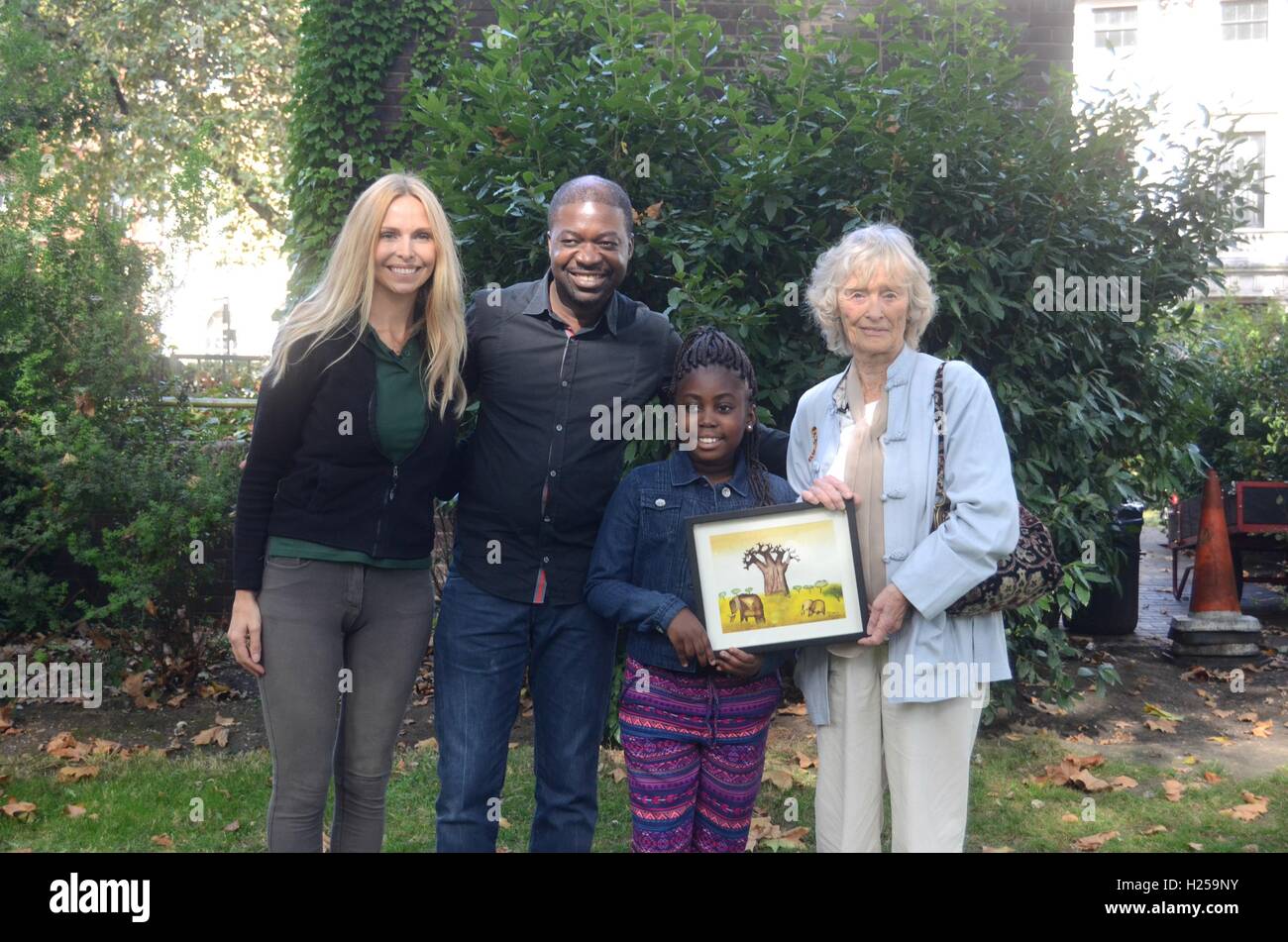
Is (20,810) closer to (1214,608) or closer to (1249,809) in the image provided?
(1249,809)

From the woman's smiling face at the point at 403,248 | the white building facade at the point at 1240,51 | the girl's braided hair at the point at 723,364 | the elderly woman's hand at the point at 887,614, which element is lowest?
the elderly woman's hand at the point at 887,614

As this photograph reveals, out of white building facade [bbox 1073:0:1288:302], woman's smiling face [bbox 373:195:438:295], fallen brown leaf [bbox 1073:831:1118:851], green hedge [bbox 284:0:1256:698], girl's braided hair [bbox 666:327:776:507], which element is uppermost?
white building facade [bbox 1073:0:1288:302]

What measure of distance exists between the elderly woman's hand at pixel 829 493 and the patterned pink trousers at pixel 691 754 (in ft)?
1.92

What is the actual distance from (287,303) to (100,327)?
124 cm

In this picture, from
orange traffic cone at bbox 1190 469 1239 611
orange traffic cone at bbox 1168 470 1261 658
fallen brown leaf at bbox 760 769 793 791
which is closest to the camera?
fallen brown leaf at bbox 760 769 793 791

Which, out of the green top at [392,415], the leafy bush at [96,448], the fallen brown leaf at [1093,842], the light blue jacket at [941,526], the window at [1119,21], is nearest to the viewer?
the light blue jacket at [941,526]

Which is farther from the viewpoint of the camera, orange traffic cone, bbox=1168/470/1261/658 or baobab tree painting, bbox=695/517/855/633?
orange traffic cone, bbox=1168/470/1261/658

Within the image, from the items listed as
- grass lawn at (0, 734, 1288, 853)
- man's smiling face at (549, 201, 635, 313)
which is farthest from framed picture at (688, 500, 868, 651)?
grass lawn at (0, 734, 1288, 853)

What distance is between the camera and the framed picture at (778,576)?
3045 mm

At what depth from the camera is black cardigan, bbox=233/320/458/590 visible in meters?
3.16

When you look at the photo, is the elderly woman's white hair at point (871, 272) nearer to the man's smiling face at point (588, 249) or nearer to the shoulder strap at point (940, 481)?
the shoulder strap at point (940, 481)

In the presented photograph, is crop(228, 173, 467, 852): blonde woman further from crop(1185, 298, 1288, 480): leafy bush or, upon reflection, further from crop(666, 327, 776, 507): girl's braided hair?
crop(1185, 298, 1288, 480): leafy bush

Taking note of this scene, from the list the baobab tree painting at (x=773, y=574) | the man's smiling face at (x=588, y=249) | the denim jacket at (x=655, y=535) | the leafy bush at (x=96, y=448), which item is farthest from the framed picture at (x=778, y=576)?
the leafy bush at (x=96, y=448)

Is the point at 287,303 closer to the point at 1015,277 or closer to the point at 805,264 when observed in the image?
the point at 805,264
